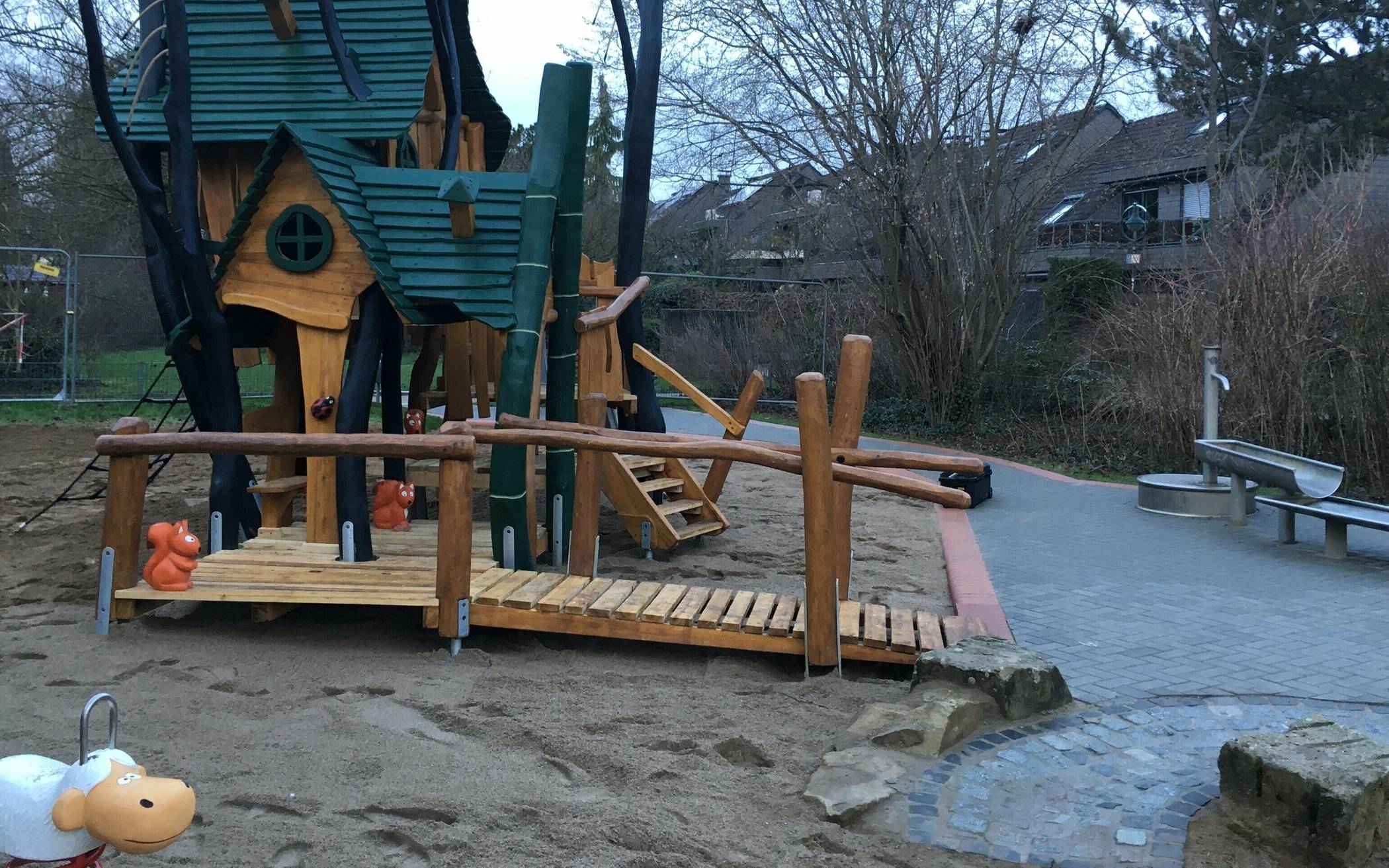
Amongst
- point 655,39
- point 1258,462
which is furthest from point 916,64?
point 1258,462

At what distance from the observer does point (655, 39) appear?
345 inches

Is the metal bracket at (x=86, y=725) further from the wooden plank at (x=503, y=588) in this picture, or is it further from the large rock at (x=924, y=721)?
the wooden plank at (x=503, y=588)

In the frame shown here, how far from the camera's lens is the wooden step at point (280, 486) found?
21.1ft

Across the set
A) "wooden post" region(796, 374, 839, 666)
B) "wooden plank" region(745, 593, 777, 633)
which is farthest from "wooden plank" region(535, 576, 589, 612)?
"wooden post" region(796, 374, 839, 666)

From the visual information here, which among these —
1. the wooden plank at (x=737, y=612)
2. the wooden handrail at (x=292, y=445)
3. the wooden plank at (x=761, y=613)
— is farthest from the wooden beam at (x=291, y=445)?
the wooden plank at (x=761, y=613)

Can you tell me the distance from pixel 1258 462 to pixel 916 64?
28.9 ft

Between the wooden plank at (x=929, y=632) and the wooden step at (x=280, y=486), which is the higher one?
the wooden step at (x=280, y=486)

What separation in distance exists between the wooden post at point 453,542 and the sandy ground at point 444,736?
0.22 m

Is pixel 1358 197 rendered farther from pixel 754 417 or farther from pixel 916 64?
pixel 754 417

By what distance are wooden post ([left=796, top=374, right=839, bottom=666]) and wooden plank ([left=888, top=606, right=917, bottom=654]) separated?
0.28 m

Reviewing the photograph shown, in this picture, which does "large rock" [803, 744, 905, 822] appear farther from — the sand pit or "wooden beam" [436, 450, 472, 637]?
"wooden beam" [436, 450, 472, 637]

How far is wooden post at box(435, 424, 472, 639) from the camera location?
504 centimetres

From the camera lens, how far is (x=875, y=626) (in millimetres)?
5109

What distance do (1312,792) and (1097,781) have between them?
75 centimetres
